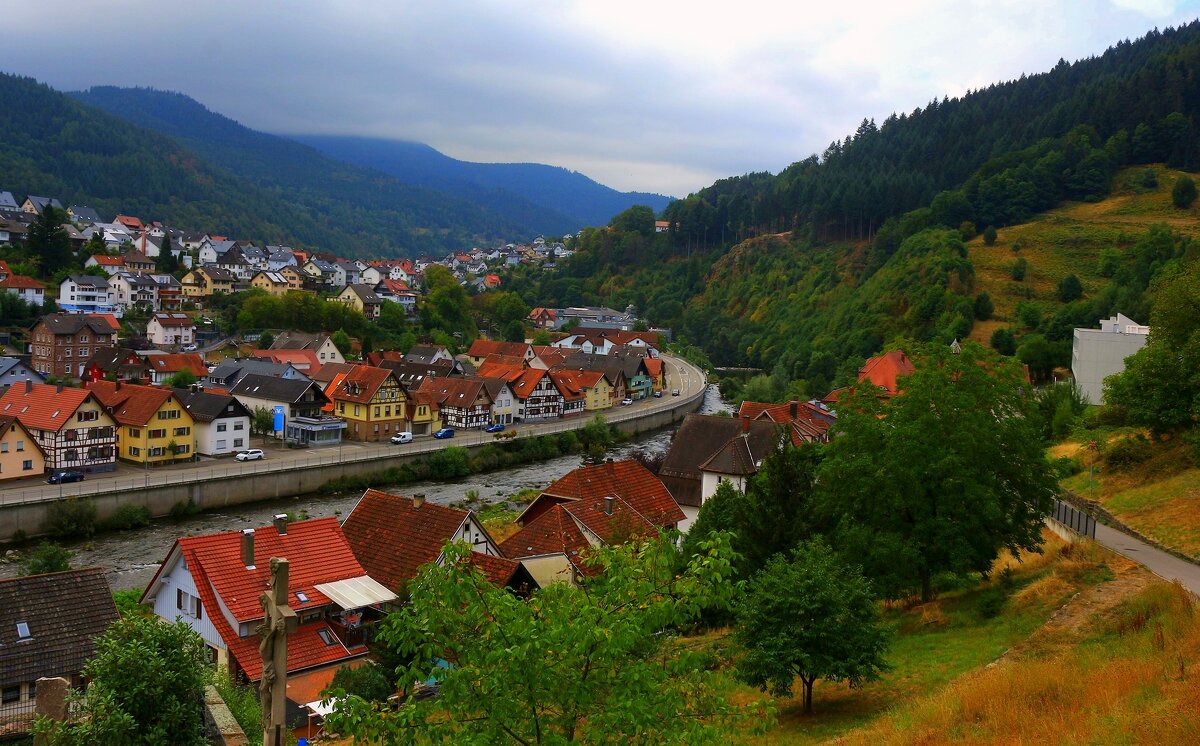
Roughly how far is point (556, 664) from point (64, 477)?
37.7 meters

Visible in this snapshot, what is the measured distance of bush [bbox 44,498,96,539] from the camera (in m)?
33.2

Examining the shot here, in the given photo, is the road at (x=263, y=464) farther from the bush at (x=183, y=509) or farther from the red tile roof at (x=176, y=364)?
the red tile roof at (x=176, y=364)

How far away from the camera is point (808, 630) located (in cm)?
1338

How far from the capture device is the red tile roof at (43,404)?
38969 mm

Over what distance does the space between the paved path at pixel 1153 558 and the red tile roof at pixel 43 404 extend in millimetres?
39435

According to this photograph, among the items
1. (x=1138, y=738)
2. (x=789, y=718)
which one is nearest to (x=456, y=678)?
(x=1138, y=738)

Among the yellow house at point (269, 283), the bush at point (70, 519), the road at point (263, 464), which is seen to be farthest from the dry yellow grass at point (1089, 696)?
the yellow house at point (269, 283)

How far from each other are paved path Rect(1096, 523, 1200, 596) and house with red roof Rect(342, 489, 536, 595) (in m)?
12.6

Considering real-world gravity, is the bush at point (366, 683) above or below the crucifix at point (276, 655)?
below

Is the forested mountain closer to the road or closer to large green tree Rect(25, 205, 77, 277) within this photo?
the road

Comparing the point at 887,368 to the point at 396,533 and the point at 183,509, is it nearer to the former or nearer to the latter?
the point at 396,533

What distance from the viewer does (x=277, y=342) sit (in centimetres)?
7381

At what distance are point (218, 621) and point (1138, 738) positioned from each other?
54.6 ft

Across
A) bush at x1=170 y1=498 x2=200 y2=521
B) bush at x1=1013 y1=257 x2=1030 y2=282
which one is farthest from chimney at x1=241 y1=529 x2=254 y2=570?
bush at x1=1013 y1=257 x2=1030 y2=282
